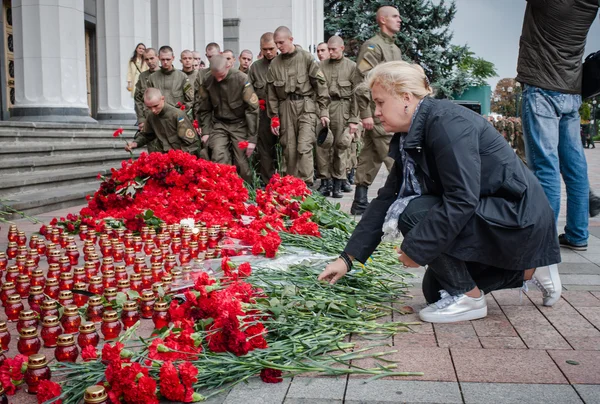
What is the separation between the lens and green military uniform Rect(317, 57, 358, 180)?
33.2 feet

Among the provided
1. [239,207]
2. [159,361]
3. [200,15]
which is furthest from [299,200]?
[200,15]

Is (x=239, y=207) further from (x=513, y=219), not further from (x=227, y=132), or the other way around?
(x=513, y=219)

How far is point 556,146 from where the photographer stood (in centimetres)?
530

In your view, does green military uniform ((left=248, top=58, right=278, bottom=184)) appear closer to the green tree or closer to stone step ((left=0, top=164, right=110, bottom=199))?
stone step ((left=0, top=164, right=110, bottom=199))

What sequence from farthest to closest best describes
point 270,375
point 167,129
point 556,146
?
point 167,129 < point 556,146 < point 270,375

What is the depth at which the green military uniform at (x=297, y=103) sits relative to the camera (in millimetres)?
9734

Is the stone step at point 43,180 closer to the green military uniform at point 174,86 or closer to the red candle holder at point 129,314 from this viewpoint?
the green military uniform at point 174,86

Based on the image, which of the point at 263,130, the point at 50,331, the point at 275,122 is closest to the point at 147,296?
the point at 50,331

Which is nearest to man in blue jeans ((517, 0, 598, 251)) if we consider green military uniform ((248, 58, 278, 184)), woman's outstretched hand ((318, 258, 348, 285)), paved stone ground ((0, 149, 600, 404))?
paved stone ground ((0, 149, 600, 404))

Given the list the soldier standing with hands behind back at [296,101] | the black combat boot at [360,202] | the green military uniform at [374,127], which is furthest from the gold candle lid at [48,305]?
the soldier standing with hands behind back at [296,101]

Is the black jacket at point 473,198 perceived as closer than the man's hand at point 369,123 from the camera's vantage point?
Yes

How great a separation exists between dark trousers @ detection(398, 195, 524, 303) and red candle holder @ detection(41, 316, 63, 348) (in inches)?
68.8

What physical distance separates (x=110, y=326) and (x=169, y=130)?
584cm

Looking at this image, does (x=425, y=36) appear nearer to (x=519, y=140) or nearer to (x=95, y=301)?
(x=519, y=140)
